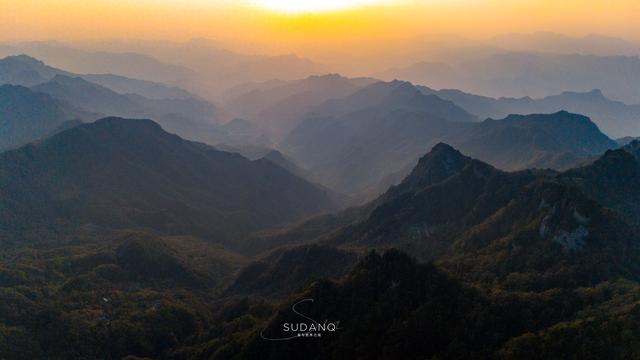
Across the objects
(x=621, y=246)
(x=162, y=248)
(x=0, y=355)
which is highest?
(x=621, y=246)

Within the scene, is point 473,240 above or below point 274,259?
above

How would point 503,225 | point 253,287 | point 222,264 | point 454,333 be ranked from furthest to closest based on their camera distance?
point 222,264 < point 253,287 < point 503,225 < point 454,333

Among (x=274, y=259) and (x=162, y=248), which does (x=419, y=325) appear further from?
(x=162, y=248)

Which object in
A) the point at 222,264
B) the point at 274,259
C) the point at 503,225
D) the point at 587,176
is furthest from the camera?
the point at 222,264

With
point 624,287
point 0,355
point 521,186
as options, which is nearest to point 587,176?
point 521,186
